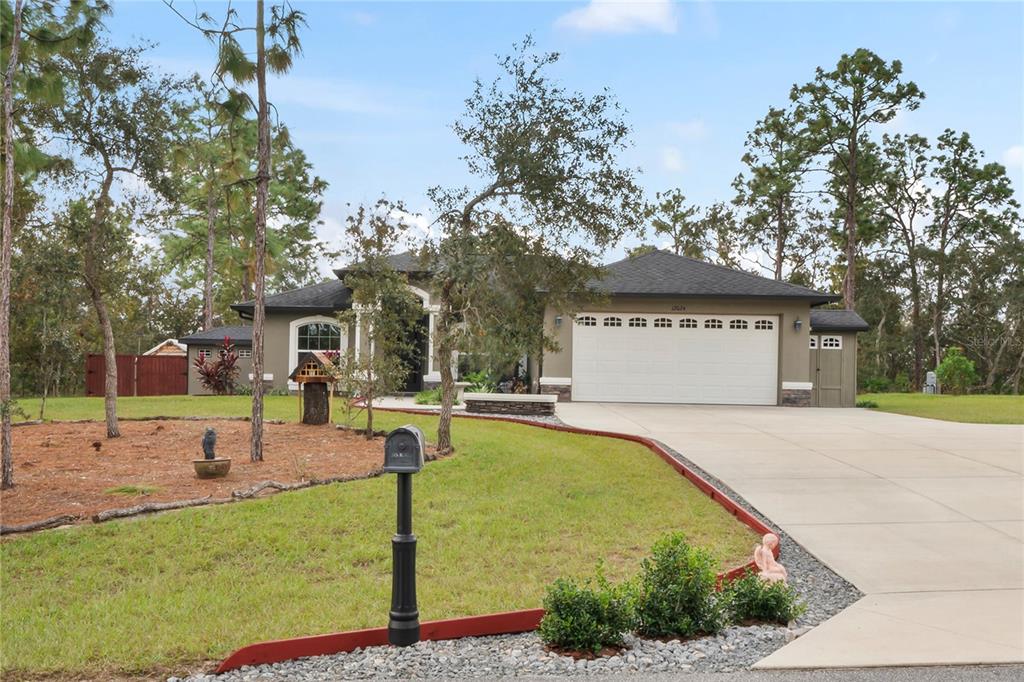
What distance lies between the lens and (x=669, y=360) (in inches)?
814

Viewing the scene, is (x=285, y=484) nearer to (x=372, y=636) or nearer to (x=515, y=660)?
(x=372, y=636)

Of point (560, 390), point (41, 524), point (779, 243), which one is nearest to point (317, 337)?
point (560, 390)

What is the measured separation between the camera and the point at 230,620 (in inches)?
202

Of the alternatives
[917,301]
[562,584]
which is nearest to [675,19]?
[562,584]

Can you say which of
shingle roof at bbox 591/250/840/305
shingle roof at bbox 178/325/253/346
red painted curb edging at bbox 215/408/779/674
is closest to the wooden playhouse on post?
shingle roof at bbox 591/250/840/305

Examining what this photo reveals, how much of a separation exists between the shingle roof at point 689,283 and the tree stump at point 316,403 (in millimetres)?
8019

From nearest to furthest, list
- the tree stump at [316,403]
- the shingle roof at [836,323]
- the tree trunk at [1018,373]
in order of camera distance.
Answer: the tree stump at [316,403], the shingle roof at [836,323], the tree trunk at [1018,373]

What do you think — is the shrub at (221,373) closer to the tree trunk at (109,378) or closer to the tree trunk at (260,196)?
the tree trunk at (109,378)

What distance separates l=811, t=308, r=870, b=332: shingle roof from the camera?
70.3 feet

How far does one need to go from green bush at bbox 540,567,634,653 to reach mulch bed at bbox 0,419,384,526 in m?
4.41

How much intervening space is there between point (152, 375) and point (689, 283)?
16037 mm

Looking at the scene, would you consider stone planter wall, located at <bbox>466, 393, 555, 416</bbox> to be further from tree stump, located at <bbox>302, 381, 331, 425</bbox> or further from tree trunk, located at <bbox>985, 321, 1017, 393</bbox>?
tree trunk, located at <bbox>985, 321, 1017, 393</bbox>

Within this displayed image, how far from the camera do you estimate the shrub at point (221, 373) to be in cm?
2223

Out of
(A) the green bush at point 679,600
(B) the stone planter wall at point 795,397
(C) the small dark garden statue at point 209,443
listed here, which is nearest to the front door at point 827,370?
(B) the stone planter wall at point 795,397
